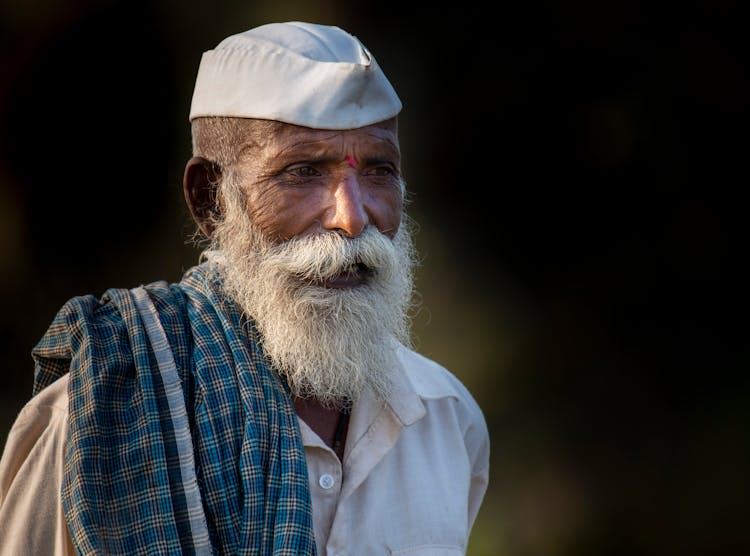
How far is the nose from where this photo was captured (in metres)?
1.96

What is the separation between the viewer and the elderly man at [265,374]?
1.76 metres

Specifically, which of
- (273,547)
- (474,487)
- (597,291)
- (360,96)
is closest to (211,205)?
(360,96)

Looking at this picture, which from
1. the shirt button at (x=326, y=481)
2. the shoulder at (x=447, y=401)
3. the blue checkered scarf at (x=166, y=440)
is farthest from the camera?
the shoulder at (x=447, y=401)

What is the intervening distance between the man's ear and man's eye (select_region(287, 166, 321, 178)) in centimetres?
22

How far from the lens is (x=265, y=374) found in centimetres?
198

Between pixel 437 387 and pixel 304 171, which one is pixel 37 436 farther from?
pixel 437 387

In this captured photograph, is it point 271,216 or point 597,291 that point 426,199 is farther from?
point 271,216

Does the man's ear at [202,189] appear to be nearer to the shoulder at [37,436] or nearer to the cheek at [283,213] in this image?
the cheek at [283,213]

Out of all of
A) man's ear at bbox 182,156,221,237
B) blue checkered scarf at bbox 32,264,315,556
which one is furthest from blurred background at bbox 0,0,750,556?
blue checkered scarf at bbox 32,264,315,556

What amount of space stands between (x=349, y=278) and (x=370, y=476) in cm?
41

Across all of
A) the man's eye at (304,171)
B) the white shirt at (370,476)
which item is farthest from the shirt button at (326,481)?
the man's eye at (304,171)

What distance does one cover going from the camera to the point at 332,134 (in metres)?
2.00

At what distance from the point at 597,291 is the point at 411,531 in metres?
2.44

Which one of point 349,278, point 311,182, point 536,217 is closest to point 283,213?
point 311,182
